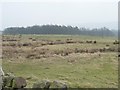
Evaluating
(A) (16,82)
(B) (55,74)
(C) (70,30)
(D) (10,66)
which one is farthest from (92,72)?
(C) (70,30)

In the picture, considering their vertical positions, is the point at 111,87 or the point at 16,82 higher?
the point at 16,82

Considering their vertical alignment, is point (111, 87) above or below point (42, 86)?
below

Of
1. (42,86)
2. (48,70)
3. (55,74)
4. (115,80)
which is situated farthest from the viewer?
(48,70)

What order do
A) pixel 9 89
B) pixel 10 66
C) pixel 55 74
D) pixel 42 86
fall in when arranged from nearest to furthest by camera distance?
1. pixel 42 86
2. pixel 9 89
3. pixel 55 74
4. pixel 10 66

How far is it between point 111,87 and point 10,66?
35.0 ft

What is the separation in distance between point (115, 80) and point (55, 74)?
13.2ft

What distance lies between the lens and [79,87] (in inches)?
579

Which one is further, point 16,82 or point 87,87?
point 87,87

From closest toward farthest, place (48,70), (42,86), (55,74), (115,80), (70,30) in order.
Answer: (42,86) → (115,80) → (55,74) → (48,70) → (70,30)

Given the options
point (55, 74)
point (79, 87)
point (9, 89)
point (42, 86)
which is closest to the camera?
point (42, 86)

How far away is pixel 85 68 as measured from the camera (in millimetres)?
21891

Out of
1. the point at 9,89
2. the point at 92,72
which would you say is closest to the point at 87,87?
the point at 9,89

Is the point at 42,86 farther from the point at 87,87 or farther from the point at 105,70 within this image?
the point at 105,70

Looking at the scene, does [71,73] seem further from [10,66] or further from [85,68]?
[10,66]
